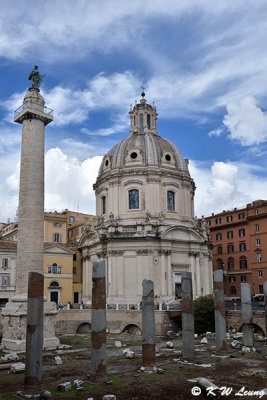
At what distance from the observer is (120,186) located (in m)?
51.0

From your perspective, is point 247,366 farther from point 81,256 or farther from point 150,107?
point 150,107

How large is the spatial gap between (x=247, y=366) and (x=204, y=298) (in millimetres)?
→ 17279

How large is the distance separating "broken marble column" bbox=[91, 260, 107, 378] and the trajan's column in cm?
950

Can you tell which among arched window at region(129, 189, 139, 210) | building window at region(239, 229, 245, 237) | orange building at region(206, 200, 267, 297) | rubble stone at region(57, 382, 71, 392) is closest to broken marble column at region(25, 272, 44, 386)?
rubble stone at region(57, 382, 71, 392)

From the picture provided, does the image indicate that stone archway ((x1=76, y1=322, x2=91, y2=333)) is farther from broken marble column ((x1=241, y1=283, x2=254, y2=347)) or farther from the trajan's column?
broken marble column ((x1=241, y1=283, x2=254, y2=347))

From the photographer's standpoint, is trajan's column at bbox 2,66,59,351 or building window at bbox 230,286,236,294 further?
building window at bbox 230,286,236,294

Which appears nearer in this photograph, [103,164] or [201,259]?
[201,259]

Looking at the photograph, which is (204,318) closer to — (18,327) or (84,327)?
(84,327)

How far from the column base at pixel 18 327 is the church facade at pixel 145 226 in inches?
751

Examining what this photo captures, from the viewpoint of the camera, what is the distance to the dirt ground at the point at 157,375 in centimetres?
1442

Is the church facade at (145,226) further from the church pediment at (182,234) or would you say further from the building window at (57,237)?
the building window at (57,237)

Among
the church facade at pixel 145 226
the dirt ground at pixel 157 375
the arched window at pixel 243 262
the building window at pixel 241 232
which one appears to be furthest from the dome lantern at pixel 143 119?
the dirt ground at pixel 157 375

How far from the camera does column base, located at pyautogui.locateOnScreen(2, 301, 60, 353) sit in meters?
24.8

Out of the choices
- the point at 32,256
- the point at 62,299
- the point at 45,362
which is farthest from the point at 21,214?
the point at 62,299
